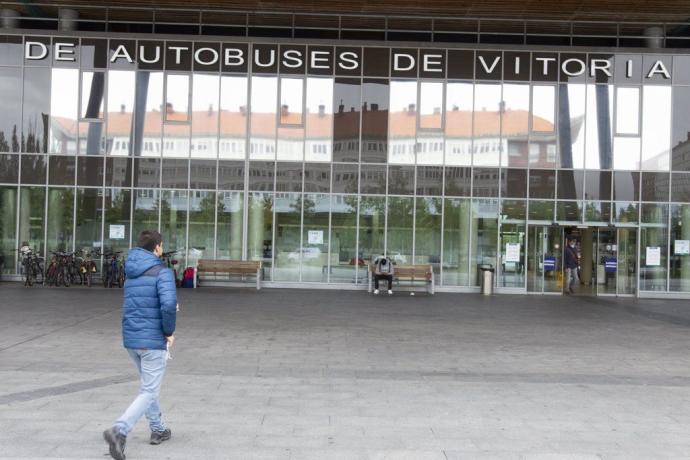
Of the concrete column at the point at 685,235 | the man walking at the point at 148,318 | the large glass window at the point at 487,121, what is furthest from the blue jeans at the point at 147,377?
the concrete column at the point at 685,235

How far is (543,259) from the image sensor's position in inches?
890

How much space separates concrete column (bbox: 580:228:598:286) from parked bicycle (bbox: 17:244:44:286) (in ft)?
55.8

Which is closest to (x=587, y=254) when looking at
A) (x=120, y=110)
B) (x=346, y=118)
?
(x=346, y=118)

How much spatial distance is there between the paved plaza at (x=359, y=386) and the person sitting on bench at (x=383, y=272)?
5.44 m

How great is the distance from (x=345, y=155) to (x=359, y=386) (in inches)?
599

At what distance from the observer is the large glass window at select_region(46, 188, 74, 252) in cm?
2236

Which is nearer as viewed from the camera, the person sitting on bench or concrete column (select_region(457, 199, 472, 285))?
the person sitting on bench

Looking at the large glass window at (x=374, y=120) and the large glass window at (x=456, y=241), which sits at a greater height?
the large glass window at (x=374, y=120)

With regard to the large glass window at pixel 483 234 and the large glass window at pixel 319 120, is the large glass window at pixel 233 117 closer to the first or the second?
the large glass window at pixel 319 120

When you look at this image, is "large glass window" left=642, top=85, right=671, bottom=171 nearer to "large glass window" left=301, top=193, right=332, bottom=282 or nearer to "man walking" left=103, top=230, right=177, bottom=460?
"large glass window" left=301, top=193, right=332, bottom=282

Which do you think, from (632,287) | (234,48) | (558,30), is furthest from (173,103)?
(632,287)

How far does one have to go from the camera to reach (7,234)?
880 inches

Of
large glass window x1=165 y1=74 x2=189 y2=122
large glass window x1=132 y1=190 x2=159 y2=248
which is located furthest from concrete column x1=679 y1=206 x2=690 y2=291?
large glass window x1=132 y1=190 x2=159 y2=248

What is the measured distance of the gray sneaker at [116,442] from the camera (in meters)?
5.07
